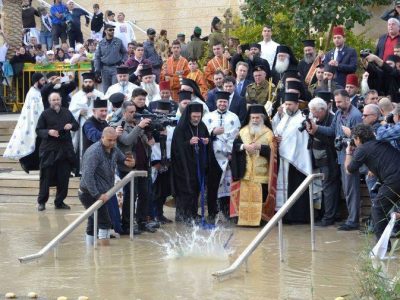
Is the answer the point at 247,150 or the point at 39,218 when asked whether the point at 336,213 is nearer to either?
the point at 247,150

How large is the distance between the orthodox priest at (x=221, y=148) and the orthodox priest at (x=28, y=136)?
3776 mm

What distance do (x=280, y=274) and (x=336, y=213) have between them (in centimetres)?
406

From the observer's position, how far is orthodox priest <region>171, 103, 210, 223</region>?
57.4ft

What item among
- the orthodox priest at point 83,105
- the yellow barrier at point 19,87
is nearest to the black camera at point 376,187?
the orthodox priest at point 83,105

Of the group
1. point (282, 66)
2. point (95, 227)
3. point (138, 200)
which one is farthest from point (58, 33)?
point (95, 227)

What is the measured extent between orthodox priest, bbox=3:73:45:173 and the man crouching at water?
16.5 feet

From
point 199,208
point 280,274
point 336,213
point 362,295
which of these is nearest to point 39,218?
point 199,208

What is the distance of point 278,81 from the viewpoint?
19.9m

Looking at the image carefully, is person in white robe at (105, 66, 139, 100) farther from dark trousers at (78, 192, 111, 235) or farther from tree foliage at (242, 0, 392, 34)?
dark trousers at (78, 192, 111, 235)

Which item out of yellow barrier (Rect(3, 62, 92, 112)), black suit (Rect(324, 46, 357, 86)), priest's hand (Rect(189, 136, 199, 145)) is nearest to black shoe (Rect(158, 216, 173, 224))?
priest's hand (Rect(189, 136, 199, 145))

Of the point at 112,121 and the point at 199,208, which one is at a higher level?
the point at 112,121

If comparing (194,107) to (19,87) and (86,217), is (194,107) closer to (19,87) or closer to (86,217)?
(86,217)

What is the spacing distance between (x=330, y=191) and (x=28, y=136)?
6010mm

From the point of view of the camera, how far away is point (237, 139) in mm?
17609
